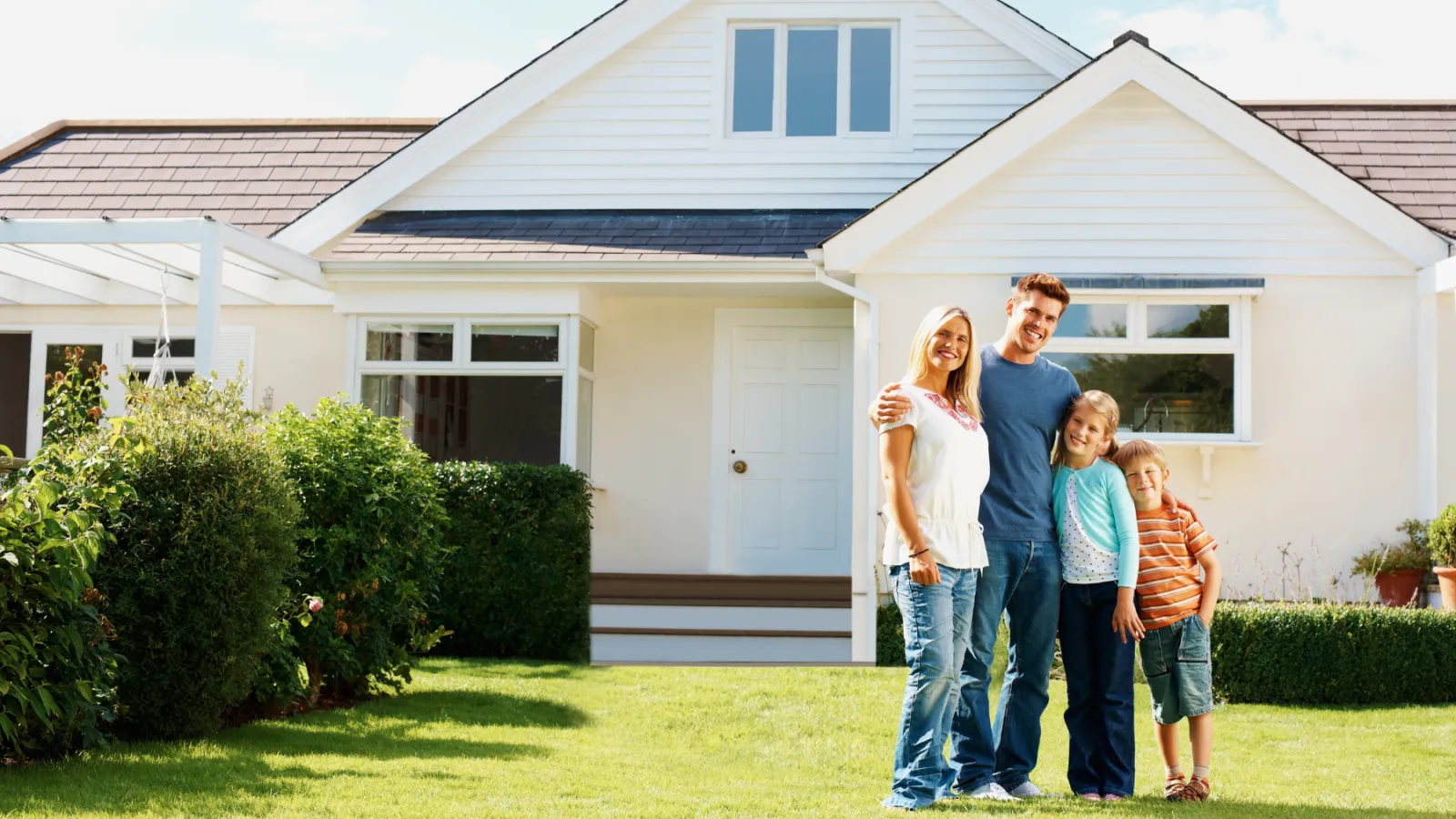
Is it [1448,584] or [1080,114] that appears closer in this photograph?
[1448,584]

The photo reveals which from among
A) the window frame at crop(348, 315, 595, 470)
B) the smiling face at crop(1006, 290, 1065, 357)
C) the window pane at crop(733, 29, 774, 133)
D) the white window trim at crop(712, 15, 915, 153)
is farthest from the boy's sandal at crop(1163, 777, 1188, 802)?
the window pane at crop(733, 29, 774, 133)

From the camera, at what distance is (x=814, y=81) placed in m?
11.9

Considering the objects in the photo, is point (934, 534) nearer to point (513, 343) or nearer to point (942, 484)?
point (942, 484)

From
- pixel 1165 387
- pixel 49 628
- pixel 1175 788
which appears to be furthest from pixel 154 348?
pixel 1175 788

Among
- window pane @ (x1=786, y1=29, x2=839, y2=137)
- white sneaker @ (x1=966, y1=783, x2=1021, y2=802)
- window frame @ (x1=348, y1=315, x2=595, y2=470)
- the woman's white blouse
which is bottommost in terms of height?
white sneaker @ (x1=966, y1=783, x2=1021, y2=802)

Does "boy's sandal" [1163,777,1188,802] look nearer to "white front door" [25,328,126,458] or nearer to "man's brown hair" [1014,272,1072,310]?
"man's brown hair" [1014,272,1072,310]

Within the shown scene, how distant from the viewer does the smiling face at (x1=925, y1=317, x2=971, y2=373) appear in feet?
14.7

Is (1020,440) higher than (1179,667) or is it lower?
higher

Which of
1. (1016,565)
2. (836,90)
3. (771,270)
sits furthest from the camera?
(836,90)

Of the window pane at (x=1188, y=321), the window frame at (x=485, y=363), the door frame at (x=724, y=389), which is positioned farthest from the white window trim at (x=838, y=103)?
the window pane at (x=1188, y=321)

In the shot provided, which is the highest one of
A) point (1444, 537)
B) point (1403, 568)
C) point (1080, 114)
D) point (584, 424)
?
point (1080, 114)

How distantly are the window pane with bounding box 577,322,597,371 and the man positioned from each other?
6391 mm

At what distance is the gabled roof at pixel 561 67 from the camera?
37.9 ft

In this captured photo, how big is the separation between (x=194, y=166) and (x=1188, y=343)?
30.3 ft
